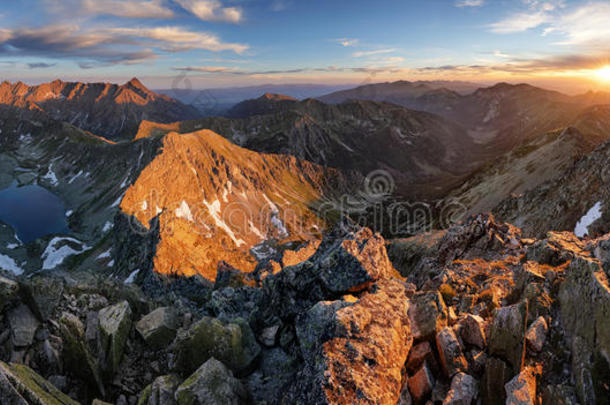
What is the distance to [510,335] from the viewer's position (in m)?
9.91

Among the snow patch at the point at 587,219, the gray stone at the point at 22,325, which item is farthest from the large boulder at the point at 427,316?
the snow patch at the point at 587,219

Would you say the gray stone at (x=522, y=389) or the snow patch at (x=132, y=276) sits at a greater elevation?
the gray stone at (x=522, y=389)

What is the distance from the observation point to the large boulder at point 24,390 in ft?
25.5

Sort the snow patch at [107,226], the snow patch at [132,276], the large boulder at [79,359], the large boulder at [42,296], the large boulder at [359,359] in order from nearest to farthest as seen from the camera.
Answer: the large boulder at [359,359]
the large boulder at [79,359]
the large boulder at [42,296]
the snow patch at [132,276]
the snow patch at [107,226]

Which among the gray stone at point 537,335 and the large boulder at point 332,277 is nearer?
the gray stone at point 537,335

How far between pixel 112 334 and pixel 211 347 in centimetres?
442

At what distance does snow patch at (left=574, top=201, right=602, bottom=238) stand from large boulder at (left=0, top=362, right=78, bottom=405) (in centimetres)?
5580

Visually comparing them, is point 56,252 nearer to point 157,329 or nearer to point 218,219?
point 218,219

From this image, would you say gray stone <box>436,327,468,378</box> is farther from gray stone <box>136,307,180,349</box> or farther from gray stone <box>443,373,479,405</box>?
gray stone <box>136,307,180,349</box>

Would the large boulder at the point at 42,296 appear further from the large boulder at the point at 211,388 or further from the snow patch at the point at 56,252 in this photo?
the snow patch at the point at 56,252

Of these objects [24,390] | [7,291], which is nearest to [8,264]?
[7,291]

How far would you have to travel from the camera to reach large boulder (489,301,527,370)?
9.44 metres

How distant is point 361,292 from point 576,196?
5710cm

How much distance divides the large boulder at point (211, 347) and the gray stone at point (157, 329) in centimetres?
99
